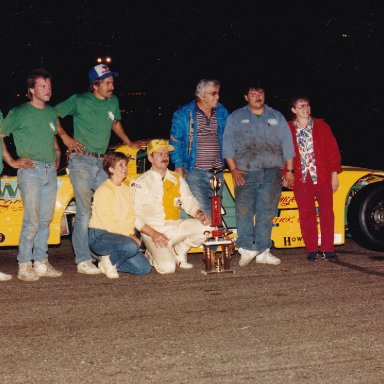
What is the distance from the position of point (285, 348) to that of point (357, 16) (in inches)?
551

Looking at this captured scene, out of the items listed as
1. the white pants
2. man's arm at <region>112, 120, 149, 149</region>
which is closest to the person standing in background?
the white pants

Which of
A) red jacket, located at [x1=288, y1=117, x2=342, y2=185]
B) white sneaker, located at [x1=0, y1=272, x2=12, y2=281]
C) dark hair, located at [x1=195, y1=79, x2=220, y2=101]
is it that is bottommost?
white sneaker, located at [x1=0, y1=272, x2=12, y2=281]

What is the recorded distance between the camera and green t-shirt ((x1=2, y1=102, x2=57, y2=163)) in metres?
7.32

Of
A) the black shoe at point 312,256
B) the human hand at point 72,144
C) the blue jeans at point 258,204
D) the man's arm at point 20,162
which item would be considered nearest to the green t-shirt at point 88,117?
the human hand at point 72,144

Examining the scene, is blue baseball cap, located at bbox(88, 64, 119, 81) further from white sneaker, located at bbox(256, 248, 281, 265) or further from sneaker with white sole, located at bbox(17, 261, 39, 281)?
white sneaker, located at bbox(256, 248, 281, 265)

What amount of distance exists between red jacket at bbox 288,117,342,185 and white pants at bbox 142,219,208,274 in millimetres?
1357

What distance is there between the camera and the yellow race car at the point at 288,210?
840 centimetres

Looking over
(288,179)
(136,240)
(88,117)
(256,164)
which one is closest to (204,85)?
(256,164)

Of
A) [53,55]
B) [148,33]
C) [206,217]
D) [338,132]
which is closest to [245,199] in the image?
[206,217]

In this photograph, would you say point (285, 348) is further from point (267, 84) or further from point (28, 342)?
point (267, 84)

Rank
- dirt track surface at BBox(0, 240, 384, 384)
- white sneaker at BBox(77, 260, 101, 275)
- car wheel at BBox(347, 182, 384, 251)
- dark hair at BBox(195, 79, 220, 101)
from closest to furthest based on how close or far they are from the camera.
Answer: dirt track surface at BBox(0, 240, 384, 384), white sneaker at BBox(77, 260, 101, 275), dark hair at BBox(195, 79, 220, 101), car wheel at BBox(347, 182, 384, 251)

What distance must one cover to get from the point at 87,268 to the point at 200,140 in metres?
1.82

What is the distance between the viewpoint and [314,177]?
8.52 m

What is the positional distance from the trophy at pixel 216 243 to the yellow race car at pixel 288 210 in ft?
2.06
